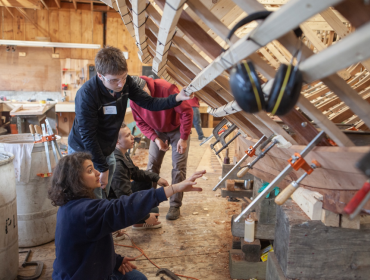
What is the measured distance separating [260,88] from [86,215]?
1301 millimetres

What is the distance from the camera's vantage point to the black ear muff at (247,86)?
97 centimetres

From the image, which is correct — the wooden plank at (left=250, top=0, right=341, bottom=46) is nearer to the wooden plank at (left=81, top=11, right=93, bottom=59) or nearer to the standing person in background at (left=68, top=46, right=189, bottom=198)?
the standing person in background at (left=68, top=46, right=189, bottom=198)

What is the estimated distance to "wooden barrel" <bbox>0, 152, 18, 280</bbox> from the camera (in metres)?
2.42

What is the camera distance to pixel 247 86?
A: 970 mm

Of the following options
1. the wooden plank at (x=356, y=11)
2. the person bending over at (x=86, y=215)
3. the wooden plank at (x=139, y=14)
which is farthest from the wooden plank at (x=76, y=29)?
the wooden plank at (x=356, y=11)

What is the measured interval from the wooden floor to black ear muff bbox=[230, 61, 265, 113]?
7.21ft

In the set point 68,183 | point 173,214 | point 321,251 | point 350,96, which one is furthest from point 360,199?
point 173,214

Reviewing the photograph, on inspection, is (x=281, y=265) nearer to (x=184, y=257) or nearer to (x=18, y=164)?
(x=184, y=257)

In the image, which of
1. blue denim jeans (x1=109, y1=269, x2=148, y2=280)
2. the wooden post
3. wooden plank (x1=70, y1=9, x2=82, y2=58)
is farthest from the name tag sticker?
wooden plank (x1=70, y1=9, x2=82, y2=58)

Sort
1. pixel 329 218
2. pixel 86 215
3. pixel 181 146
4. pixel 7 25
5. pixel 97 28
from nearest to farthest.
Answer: pixel 329 218, pixel 86 215, pixel 181 146, pixel 7 25, pixel 97 28

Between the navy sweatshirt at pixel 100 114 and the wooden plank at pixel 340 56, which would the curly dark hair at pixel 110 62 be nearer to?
the navy sweatshirt at pixel 100 114

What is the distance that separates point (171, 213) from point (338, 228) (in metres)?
2.43

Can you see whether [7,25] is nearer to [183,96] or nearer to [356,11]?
[183,96]

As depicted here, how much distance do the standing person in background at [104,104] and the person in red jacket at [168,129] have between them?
0.62m
